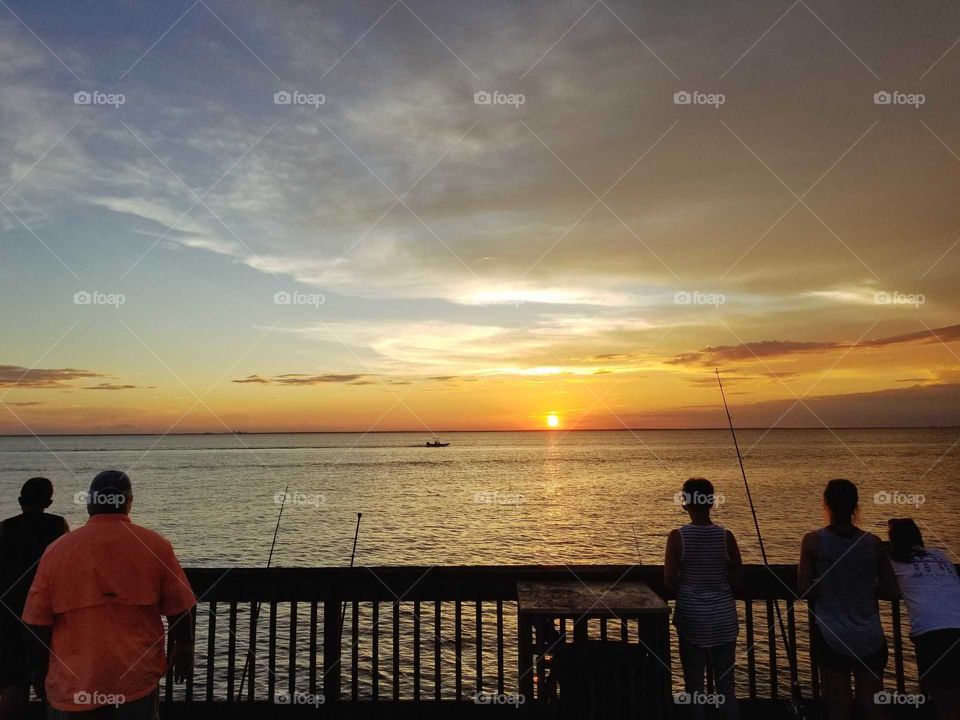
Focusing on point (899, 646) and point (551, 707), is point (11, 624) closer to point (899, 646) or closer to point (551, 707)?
point (551, 707)

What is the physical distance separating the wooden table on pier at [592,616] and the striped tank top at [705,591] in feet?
0.55

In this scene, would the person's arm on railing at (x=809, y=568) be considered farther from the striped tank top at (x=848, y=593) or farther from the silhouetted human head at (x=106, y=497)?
the silhouetted human head at (x=106, y=497)

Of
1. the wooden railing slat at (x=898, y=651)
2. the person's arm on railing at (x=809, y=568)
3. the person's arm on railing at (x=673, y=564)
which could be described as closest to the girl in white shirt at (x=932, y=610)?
the person's arm on railing at (x=809, y=568)

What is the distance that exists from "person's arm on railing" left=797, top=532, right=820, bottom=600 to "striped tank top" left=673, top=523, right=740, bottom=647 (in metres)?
0.42

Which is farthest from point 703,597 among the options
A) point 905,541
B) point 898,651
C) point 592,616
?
point 898,651

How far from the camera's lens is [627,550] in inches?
1044

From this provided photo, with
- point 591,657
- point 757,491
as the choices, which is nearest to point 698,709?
point 591,657

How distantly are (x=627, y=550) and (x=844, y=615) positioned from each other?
23.7 m

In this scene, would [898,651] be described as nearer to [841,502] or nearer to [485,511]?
[841,502]

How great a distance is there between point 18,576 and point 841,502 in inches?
192

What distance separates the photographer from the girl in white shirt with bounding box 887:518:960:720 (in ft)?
12.4

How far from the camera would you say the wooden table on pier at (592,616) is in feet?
12.7

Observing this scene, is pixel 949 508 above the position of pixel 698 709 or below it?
above

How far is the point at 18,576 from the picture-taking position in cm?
380
